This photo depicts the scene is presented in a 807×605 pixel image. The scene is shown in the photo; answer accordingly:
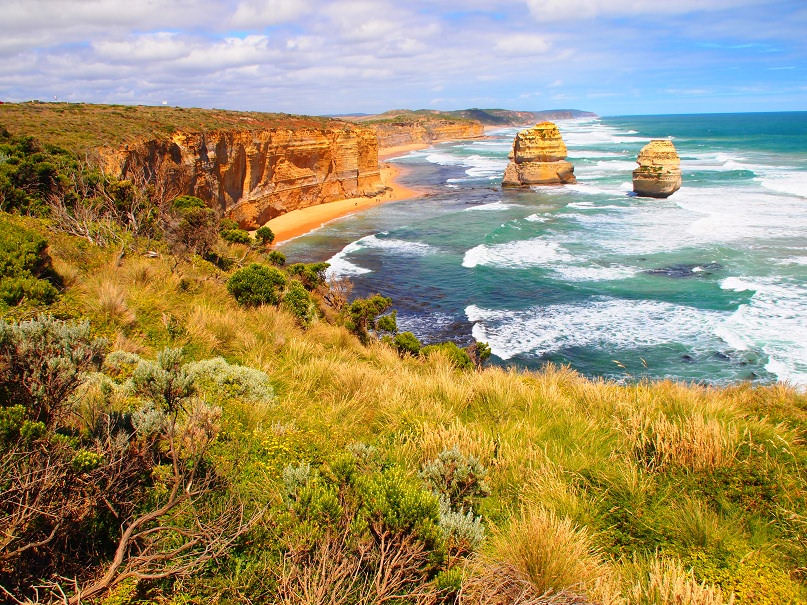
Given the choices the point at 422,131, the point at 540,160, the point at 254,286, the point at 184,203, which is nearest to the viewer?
the point at 254,286

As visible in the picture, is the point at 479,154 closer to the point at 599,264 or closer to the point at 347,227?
the point at 347,227

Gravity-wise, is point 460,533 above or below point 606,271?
above

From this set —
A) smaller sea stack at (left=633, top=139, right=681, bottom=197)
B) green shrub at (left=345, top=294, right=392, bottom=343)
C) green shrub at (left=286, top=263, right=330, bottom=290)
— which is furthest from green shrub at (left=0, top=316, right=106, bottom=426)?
smaller sea stack at (left=633, top=139, right=681, bottom=197)

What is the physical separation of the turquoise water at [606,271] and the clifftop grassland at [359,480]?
196 inches

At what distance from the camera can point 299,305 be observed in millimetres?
11938

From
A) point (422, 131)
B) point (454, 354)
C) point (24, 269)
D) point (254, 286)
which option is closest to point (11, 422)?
point (24, 269)

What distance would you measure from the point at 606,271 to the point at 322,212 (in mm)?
25335

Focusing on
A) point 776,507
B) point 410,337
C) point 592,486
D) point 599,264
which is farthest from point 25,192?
point 599,264

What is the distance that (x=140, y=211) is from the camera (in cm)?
1511

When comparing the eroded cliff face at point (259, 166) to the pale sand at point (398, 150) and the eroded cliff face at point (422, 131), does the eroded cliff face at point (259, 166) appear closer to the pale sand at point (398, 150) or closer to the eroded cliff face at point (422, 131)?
the pale sand at point (398, 150)

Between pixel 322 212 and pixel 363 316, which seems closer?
pixel 363 316

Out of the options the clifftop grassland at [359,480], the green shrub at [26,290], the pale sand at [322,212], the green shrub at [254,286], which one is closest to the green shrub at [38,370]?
the clifftop grassland at [359,480]

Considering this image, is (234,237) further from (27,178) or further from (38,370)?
(38,370)

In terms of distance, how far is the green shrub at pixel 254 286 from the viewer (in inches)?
435
